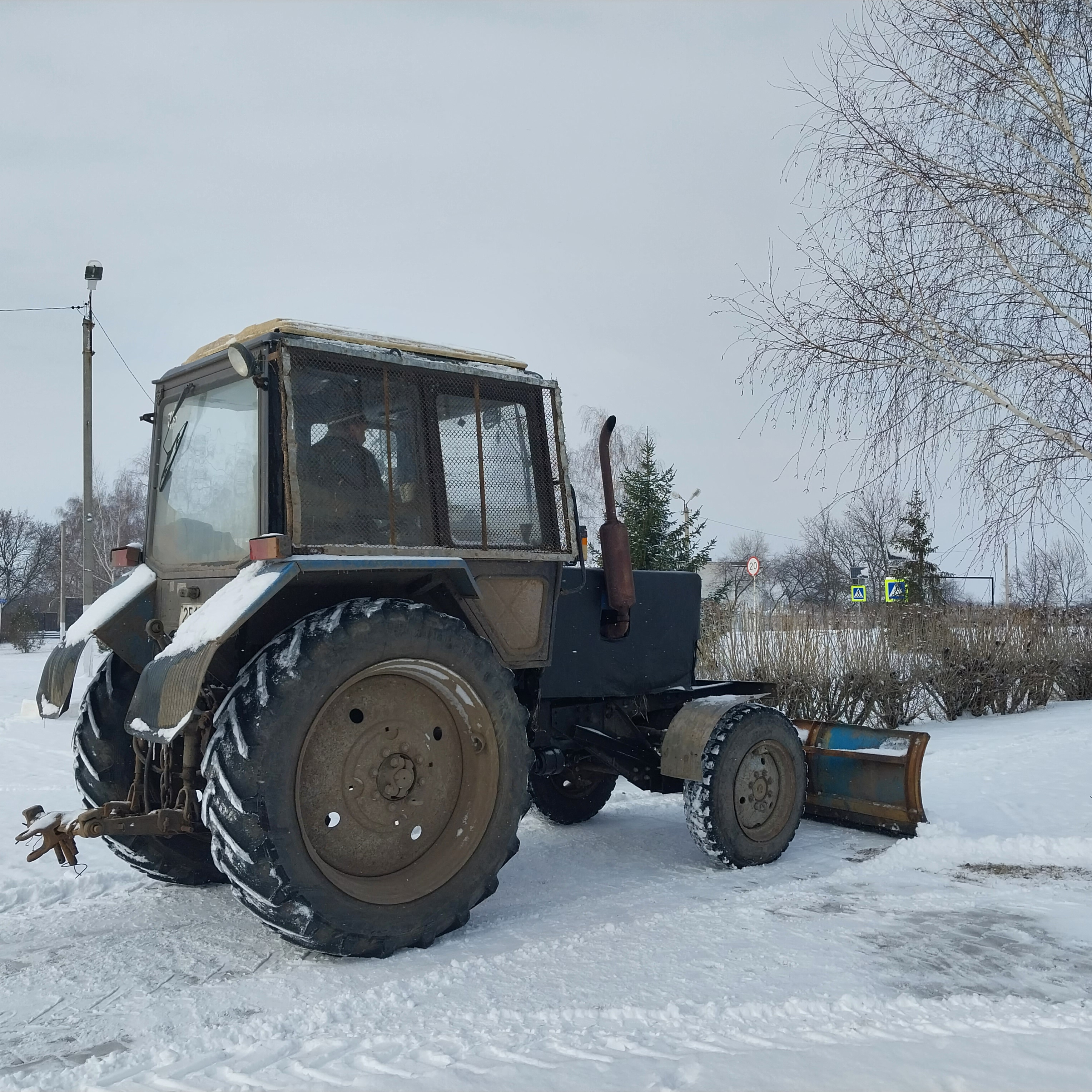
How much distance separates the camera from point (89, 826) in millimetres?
3959

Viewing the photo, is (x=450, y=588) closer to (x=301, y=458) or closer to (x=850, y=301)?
(x=301, y=458)

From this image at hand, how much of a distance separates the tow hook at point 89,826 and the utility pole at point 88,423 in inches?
504

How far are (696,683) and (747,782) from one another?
104 cm

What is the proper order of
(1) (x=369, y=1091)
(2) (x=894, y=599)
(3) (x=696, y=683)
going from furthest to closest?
1. (2) (x=894, y=599)
2. (3) (x=696, y=683)
3. (1) (x=369, y=1091)

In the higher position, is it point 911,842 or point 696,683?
point 696,683

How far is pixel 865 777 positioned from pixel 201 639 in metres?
4.08

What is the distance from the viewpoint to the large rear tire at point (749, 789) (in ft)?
17.7

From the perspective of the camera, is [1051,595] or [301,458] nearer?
[301,458]

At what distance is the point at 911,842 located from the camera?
18.8 feet

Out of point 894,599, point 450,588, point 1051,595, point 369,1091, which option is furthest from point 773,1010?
point 1051,595

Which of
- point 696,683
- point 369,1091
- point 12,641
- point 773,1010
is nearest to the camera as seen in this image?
point 369,1091

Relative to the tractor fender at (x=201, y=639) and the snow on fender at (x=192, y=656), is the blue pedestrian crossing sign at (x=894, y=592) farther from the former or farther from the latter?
the snow on fender at (x=192, y=656)

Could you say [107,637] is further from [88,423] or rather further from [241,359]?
[88,423]

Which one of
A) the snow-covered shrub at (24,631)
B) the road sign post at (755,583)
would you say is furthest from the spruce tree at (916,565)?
the snow-covered shrub at (24,631)
